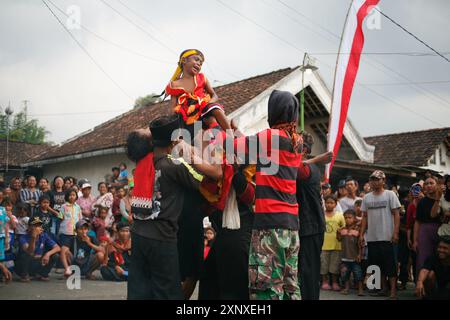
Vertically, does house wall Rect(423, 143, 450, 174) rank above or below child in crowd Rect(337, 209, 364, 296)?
above

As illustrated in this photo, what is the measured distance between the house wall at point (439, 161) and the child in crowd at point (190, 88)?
24478 mm

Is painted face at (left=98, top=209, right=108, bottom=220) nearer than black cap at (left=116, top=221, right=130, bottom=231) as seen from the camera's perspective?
No

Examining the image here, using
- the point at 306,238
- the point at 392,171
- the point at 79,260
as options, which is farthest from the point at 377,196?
the point at 392,171

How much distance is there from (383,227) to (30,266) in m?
5.36

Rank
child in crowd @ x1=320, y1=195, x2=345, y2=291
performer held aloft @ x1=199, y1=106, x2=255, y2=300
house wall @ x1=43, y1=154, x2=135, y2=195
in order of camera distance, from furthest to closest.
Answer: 1. house wall @ x1=43, y1=154, x2=135, y2=195
2. child in crowd @ x1=320, y1=195, x2=345, y2=291
3. performer held aloft @ x1=199, y1=106, x2=255, y2=300

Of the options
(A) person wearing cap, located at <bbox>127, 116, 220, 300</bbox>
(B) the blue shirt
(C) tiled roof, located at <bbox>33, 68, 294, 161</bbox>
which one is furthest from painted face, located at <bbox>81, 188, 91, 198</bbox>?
(A) person wearing cap, located at <bbox>127, 116, 220, 300</bbox>

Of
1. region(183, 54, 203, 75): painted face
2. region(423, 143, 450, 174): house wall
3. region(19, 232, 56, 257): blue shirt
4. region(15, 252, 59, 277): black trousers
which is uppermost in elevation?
region(423, 143, 450, 174): house wall

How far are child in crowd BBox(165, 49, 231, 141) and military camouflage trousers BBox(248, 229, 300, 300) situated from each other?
1.52 m

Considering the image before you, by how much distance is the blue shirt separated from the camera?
296 inches

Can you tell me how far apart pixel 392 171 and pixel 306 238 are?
12.1 meters

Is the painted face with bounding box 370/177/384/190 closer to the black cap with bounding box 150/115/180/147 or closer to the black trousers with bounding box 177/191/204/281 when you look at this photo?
the black trousers with bounding box 177/191/204/281

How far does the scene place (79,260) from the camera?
319 inches

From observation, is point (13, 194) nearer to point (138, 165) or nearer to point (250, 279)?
point (138, 165)

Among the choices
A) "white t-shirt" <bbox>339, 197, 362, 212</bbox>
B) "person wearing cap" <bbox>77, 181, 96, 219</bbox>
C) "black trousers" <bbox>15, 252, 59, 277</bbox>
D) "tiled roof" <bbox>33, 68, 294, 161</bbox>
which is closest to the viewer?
"black trousers" <bbox>15, 252, 59, 277</bbox>
